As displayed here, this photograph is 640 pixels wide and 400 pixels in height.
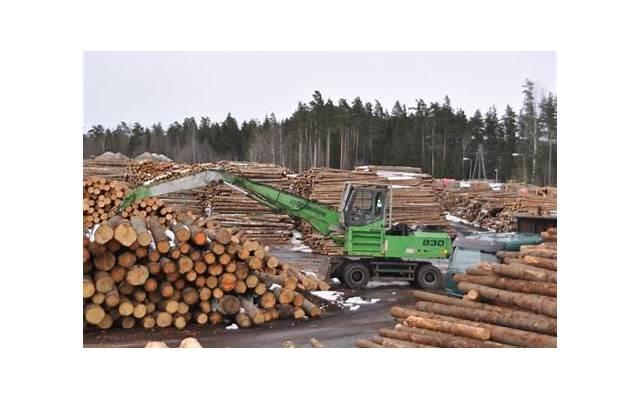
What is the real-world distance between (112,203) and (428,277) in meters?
7.19

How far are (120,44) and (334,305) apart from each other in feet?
18.7

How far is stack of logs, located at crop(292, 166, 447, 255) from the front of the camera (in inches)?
705

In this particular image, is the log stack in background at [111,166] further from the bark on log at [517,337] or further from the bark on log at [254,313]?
the bark on log at [517,337]

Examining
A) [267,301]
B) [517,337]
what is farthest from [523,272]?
[267,301]

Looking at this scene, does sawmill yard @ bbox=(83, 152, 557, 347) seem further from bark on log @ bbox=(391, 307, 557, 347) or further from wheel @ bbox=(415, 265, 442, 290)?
wheel @ bbox=(415, 265, 442, 290)

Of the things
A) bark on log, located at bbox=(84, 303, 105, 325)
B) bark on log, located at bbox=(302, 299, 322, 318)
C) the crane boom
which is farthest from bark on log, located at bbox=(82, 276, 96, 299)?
bark on log, located at bbox=(302, 299, 322, 318)

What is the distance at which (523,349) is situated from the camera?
649 cm

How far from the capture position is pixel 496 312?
6.84 metres

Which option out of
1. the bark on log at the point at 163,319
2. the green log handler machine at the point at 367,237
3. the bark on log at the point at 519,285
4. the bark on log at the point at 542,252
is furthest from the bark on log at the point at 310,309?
the bark on log at the point at 542,252

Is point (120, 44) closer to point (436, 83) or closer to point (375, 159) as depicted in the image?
point (436, 83)

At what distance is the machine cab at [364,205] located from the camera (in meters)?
12.3

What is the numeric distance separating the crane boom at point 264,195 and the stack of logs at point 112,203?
267 centimetres

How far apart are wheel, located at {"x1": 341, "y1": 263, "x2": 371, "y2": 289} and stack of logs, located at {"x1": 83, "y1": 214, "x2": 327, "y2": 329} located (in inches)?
102

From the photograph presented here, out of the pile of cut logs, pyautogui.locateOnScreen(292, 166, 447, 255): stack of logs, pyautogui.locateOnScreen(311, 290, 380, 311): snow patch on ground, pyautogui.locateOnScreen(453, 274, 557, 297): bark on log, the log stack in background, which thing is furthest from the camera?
pyautogui.locateOnScreen(292, 166, 447, 255): stack of logs
